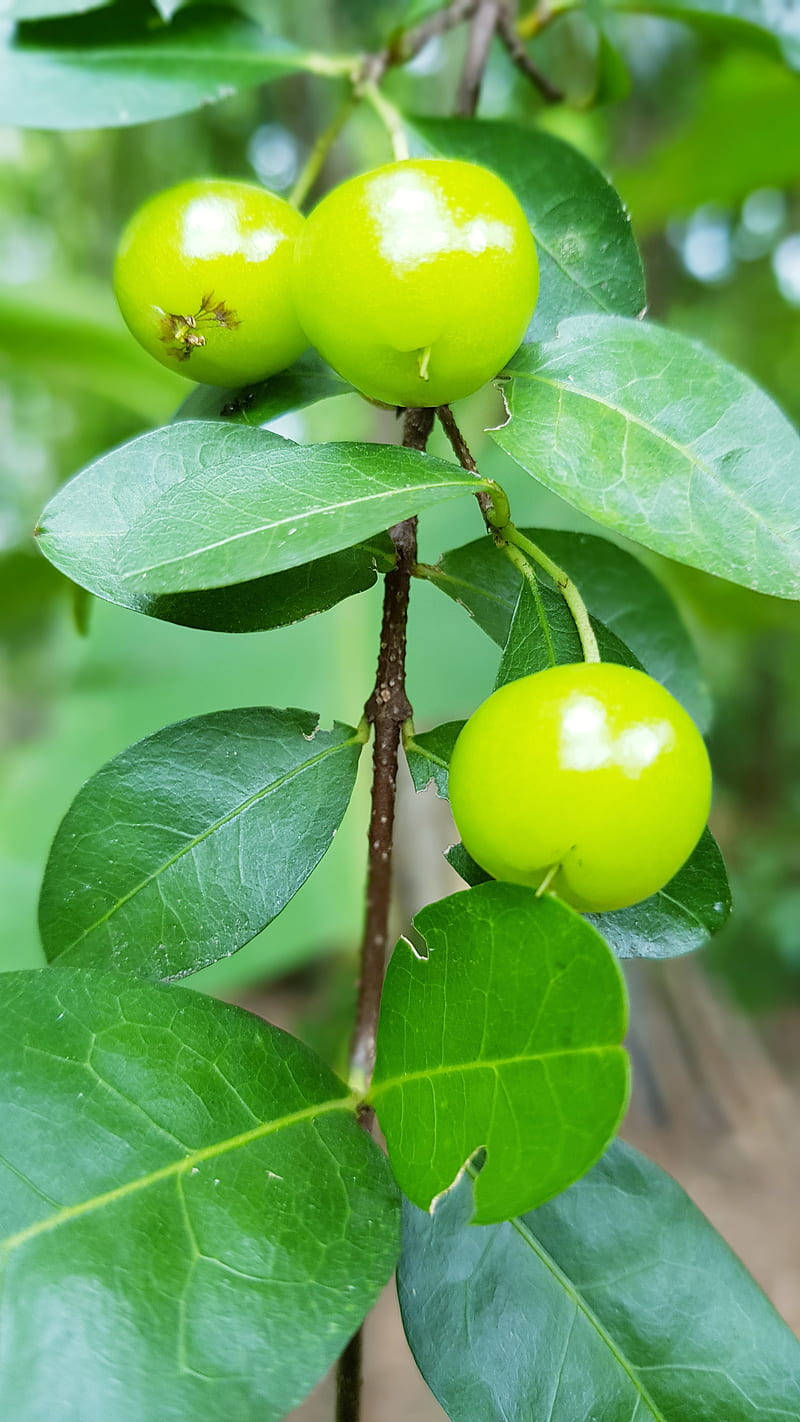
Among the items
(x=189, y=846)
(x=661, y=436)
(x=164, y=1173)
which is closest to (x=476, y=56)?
(x=661, y=436)

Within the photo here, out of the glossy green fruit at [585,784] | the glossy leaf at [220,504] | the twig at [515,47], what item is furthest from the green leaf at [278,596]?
the twig at [515,47]

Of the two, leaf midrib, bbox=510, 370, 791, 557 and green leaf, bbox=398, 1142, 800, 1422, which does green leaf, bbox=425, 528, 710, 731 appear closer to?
leaf midrib, bbox=510, 370, 791, 557

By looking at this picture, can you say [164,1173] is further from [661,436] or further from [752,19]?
[752,19]

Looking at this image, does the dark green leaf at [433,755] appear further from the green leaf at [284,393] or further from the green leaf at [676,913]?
the green leaf at [284,393]

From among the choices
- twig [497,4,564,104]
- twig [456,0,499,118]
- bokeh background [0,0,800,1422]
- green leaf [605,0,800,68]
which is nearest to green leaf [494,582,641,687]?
bokeh background [0,0,800,1422]

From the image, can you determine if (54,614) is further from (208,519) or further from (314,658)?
(208,519)
